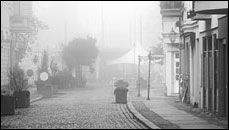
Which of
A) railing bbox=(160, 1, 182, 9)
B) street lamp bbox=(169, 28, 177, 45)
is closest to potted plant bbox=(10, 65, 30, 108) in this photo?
street lamp bbox=(169, 28, 177, 45)

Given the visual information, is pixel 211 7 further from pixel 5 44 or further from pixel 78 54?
pixel 78 54

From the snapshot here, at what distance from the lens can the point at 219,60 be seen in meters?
18.8

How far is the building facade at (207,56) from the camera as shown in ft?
59.8

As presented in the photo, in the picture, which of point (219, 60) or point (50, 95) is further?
point (50, 95)

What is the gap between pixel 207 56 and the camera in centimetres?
2117

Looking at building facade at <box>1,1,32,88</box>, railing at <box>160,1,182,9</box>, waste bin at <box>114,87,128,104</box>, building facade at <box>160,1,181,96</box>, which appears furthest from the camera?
building facade at <box>1,1,32,88</box>

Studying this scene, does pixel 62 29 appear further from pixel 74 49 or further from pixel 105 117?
pixel 105 117

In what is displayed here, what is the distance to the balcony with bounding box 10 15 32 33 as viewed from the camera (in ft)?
139

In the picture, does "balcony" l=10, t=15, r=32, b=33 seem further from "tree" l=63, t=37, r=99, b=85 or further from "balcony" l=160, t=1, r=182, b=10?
"tree" l=63, t=37, r=99, b=85

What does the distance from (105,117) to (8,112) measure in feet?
11.7

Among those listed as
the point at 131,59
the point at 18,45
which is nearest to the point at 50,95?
the point at 18,45

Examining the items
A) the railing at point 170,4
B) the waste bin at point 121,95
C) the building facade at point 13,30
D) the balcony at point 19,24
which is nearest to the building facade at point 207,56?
the waste bin at point 121,95

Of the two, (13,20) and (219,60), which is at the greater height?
(13,20)

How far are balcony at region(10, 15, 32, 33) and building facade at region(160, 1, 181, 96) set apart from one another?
11.9 meters
